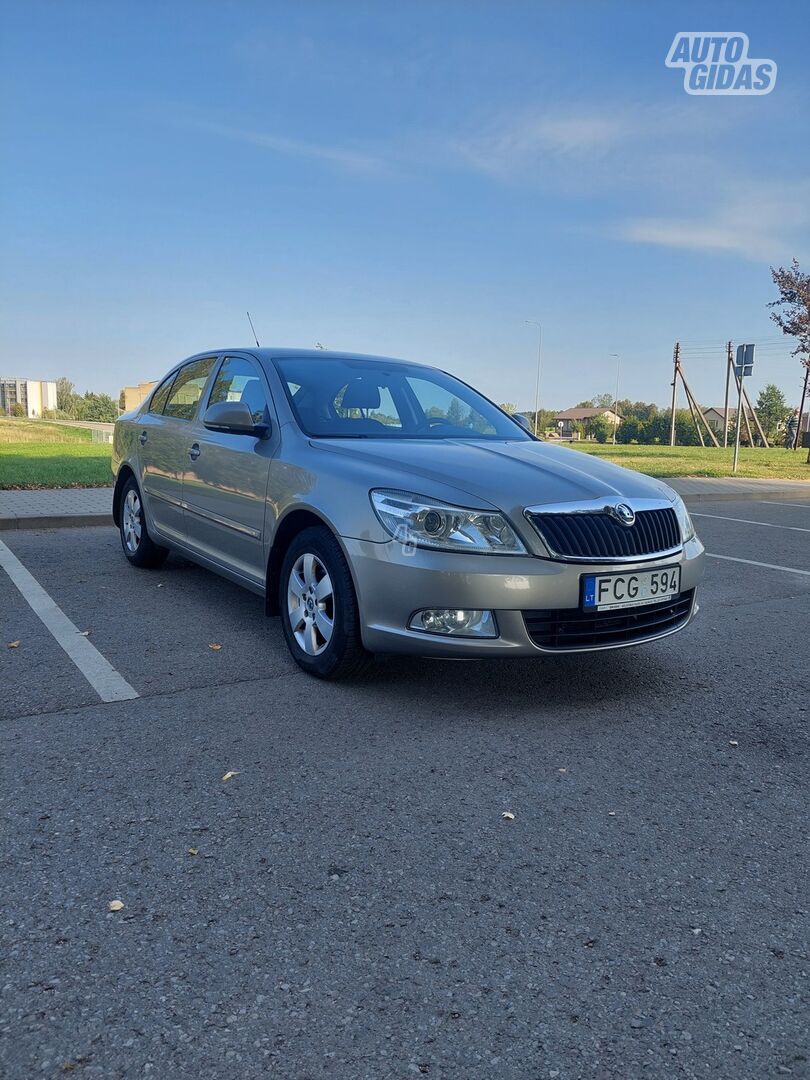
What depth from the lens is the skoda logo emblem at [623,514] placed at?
12.2 ft

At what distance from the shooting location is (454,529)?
354 centimetres

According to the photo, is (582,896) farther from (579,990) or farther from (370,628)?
(370,628)

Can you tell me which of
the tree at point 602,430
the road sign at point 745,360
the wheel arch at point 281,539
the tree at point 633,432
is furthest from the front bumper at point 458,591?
the tree at point 602,430

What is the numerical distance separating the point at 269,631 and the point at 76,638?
3.40 ft

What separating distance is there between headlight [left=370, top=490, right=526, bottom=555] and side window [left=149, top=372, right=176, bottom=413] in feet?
10.8

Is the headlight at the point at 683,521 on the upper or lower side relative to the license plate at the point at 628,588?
upper

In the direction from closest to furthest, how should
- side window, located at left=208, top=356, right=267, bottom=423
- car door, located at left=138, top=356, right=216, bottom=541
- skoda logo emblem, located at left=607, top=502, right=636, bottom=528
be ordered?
skoda logo emblem, located at left=607, top=502, right=636, bottom=528, side window, located at left=208, top=356, right=267, bottom=423, car door, located at left=138, top=356, right=216, bottom=541

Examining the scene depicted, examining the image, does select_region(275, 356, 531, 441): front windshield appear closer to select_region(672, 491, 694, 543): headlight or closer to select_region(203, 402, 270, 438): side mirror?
select_region(203, 402, 270, 438): side mirror

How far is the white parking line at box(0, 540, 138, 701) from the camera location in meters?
3.87

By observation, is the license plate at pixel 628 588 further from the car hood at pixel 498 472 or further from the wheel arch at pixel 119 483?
the wheel arch at pixel 119 483

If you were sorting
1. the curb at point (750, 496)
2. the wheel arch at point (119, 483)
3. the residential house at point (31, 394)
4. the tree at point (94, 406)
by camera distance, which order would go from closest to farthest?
the wheel arch at point (119, 483) → the curb at point (750, 496) → the tree at point (94, 406) → the residential house at point (31, 394)

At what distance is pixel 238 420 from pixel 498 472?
150 cm

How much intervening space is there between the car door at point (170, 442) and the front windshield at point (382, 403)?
3.41 feet

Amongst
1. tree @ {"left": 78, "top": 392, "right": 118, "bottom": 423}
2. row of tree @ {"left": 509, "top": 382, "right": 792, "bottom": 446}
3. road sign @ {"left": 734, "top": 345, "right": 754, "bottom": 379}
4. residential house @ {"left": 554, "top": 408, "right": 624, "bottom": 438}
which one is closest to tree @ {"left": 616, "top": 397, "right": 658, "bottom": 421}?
residential house @ {"left": 554, "top": 408, "right": 624, "bottom": 438}
